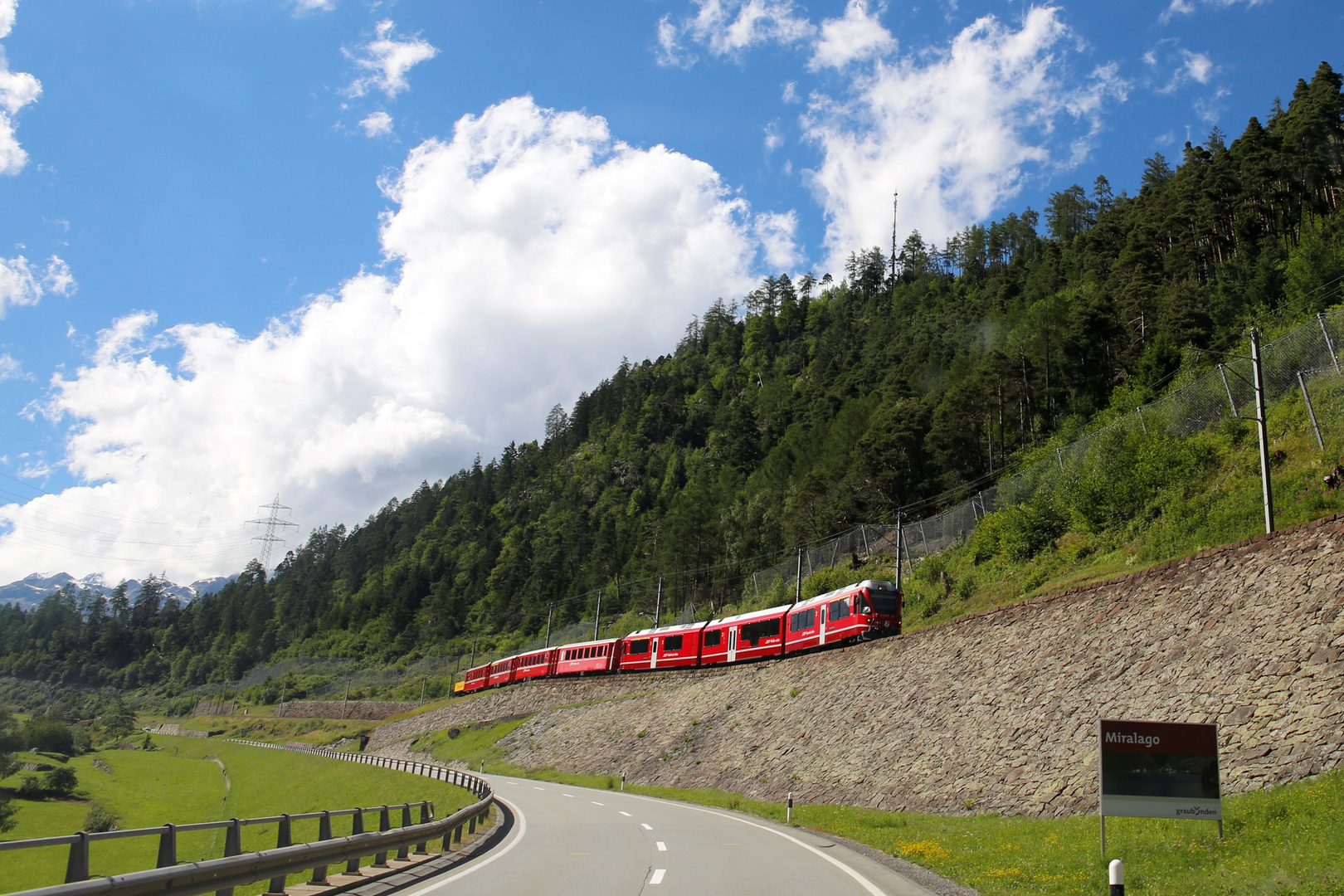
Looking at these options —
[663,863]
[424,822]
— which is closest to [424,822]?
[424,822]

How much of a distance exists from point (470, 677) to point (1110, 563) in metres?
63.9

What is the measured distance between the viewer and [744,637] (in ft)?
144

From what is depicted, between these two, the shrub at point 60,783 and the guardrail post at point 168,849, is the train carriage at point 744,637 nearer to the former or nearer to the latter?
the guardrail post at point 168,849

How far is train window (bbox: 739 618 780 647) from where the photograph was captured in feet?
137

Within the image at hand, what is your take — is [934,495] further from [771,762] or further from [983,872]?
[983,872]

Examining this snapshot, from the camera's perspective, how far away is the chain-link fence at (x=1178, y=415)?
31844mm

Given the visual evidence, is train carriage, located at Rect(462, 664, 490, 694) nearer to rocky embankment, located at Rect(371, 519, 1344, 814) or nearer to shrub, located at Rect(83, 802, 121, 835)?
shrub, located at Rect(83, 802, 121, 835)

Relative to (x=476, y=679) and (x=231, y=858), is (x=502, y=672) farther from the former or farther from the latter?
(x=231, y=858)

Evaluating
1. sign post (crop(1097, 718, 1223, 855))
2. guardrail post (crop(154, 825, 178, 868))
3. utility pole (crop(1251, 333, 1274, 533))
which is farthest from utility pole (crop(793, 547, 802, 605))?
guardrail post (crop(154, 825, 178, 868))

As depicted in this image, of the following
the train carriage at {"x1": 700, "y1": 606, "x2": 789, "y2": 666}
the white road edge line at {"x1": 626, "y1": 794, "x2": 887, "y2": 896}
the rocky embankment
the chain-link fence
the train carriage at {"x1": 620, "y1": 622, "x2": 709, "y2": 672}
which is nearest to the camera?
the white road edge line at {"x1": 626, "y1": 794, "x2": 887, "y2": 896}

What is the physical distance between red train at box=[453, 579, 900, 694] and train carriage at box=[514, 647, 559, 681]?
7 centimetres

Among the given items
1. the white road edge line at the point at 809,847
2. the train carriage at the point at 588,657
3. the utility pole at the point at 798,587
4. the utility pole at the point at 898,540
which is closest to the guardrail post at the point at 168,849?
the white road edge line at the point at 809,847

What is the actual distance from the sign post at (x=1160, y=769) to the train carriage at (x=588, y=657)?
47333 mm

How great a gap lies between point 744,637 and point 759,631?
4.66ft
